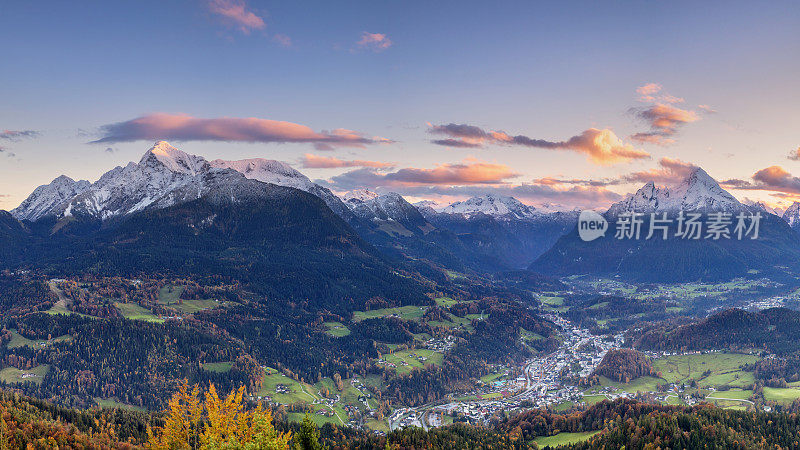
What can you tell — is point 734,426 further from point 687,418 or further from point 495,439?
point 495,439

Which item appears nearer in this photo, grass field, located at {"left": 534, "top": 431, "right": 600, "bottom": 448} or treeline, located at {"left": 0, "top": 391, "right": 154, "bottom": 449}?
treeline, located at {"left": 0, "top": 391, "right": 154, "bottom": 449}

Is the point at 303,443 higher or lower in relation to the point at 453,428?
higher

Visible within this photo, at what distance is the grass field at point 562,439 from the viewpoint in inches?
6334

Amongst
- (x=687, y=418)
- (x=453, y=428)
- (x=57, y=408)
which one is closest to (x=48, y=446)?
(x=57, y=408)

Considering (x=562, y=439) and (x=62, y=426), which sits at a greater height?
(x=62, y=426)

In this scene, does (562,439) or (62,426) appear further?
(562,439)

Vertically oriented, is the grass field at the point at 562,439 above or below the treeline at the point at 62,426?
below

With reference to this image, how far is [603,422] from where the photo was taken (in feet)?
539

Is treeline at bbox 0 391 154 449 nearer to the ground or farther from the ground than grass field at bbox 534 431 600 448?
farther from the ground

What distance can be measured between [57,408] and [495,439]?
425ft

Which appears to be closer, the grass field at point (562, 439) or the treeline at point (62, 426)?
the treeline at point (62, 426)

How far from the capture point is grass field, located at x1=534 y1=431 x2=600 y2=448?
161m

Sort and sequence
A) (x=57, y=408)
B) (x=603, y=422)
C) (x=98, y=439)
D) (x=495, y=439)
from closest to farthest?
(x=98, y=439)
(x=57, y=408)
(x=495, y=439)
(x=603, y=422)

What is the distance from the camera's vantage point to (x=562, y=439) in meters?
166
